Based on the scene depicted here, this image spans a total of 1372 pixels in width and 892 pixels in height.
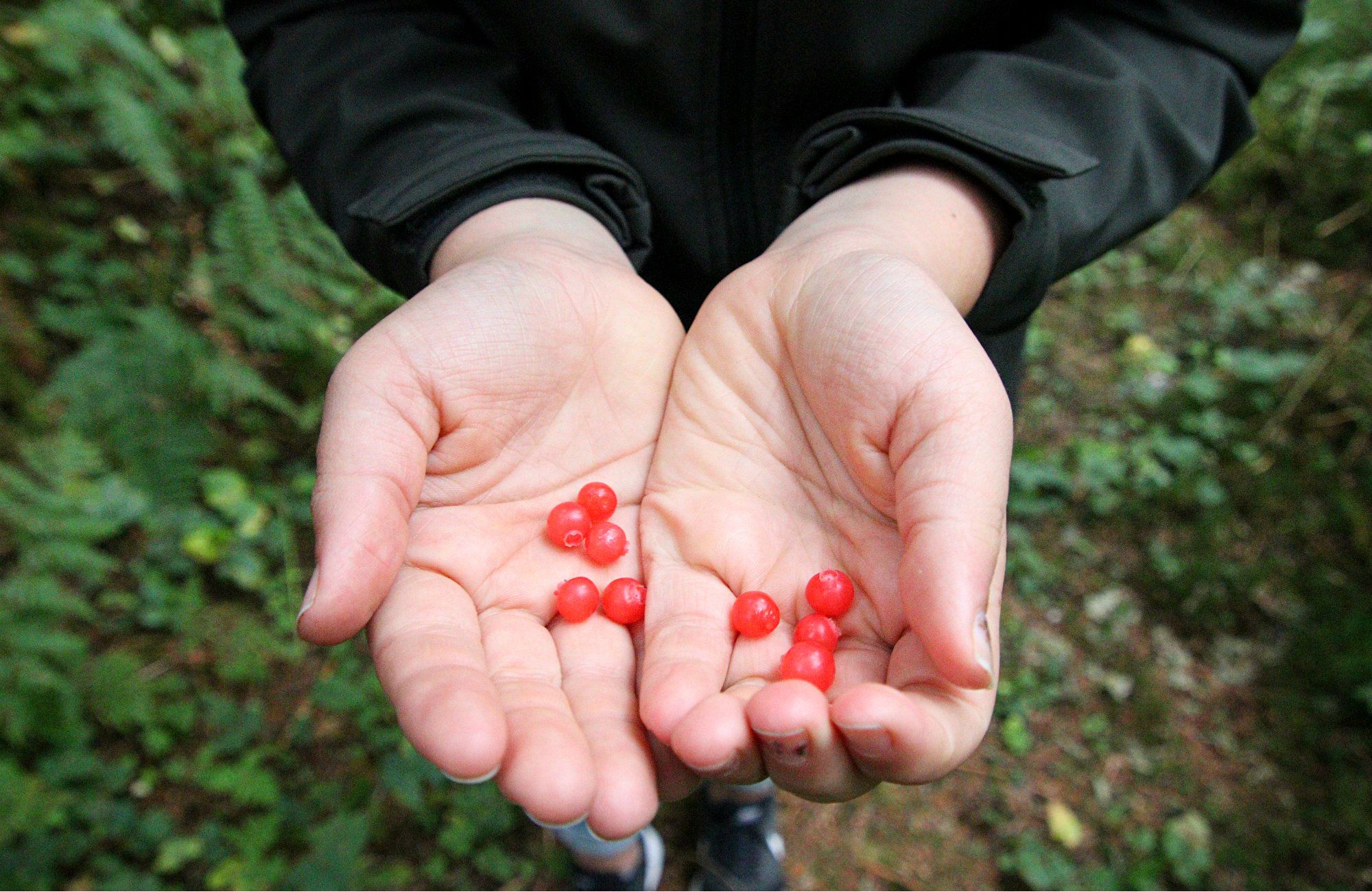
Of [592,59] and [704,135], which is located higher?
[592,59]

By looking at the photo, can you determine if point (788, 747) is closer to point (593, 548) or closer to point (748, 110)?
point (593, 548)

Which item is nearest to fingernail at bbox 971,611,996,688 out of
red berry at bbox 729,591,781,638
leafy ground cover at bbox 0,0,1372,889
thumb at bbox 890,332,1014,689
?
thumb at bbox 890,332,1014,689

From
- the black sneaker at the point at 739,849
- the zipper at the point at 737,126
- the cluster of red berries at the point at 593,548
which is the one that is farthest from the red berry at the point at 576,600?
the black sneaker at the point at 739,849

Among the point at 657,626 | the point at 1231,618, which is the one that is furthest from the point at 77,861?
the point at 1231,618

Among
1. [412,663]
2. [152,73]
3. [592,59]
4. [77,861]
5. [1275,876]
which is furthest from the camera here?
[152,73]

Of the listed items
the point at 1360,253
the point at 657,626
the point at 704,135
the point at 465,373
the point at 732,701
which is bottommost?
the point at 1360,253

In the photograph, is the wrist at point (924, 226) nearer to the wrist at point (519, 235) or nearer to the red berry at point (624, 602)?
the wrist at point (519, 235)

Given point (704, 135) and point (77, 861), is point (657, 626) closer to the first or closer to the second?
point (704, 135)

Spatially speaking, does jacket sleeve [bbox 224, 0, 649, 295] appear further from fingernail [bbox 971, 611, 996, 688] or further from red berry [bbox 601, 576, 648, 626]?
fingernail [bbox 971, 611, 996, 688]
